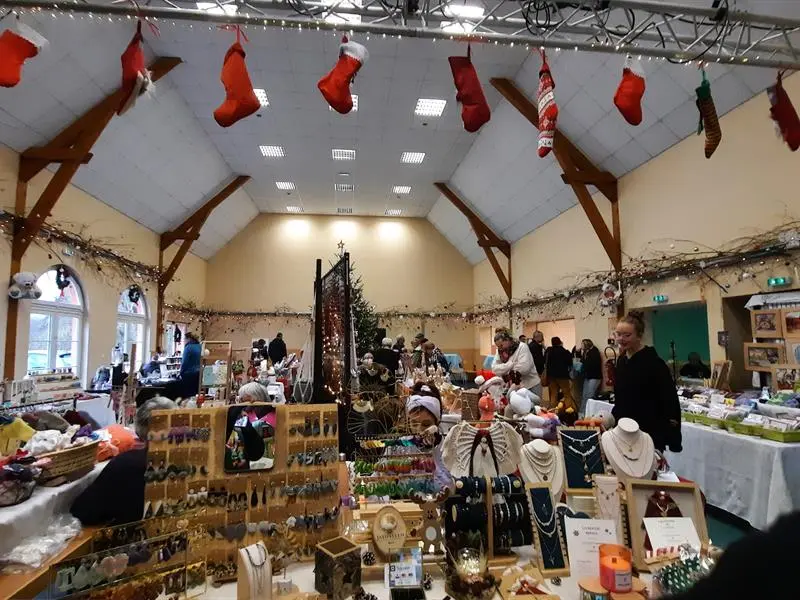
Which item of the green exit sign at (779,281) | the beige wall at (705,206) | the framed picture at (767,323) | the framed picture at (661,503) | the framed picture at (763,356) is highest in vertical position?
the beige wall at (705,206)

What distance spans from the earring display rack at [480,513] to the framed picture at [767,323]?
407 cm

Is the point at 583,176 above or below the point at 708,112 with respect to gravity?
above

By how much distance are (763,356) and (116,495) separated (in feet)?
18.1

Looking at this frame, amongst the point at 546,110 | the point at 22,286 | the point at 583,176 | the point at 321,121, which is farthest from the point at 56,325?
the point at 583,176

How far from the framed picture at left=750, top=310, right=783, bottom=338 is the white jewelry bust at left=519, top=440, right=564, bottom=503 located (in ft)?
12.2

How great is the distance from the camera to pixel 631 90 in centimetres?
350

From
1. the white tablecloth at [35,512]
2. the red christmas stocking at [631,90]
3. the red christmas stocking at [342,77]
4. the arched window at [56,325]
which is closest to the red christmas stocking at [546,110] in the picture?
the red christmas stocking at [631,90]

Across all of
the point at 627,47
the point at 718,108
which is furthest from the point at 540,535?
the point at 718,108

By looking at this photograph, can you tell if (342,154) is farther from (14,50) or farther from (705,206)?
(14,50)

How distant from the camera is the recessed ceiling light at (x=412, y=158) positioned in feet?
32.2

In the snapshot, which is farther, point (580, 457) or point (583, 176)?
point (583, 176)

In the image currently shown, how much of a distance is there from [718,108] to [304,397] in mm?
5644

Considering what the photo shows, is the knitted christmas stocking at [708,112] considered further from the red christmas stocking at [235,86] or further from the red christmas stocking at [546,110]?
the red christmas stocking at [235,86]

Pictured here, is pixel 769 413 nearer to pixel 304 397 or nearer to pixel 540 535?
pixel 540 535
